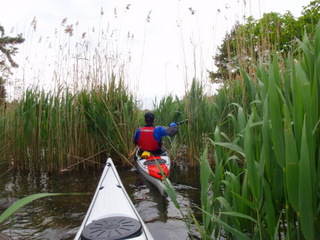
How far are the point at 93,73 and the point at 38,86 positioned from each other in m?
1.10

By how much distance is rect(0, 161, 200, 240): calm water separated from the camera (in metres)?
2.97

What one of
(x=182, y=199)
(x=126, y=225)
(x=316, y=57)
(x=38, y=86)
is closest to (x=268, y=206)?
(x=316, y=57)

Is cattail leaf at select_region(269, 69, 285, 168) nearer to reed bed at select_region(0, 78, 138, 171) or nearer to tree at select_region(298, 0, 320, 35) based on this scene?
tree at select_region(298, 0, 320, 35)

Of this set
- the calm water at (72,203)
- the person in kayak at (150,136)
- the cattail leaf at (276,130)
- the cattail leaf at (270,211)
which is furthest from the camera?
the person in kayak at (150,136)

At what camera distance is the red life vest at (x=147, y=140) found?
5.01m

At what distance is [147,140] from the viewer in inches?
197

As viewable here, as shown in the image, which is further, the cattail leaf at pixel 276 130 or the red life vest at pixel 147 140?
the red life vest at pixel 147 140

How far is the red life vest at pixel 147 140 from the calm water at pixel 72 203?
0.62 meters

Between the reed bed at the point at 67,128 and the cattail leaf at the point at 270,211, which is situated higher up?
the reed bed at the point at 67,128

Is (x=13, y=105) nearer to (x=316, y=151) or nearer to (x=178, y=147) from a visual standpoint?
(x=178, y=147)

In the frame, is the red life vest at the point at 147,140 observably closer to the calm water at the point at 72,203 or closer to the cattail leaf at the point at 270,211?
the calm water at the point at 72,203

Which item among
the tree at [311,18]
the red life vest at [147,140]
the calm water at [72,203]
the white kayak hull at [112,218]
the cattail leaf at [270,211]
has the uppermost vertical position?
the tree at [311,18]

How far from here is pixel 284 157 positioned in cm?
135

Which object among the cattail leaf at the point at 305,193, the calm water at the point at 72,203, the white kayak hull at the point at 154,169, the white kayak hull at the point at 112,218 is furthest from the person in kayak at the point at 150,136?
the cattail leaf at the point at 305,193
